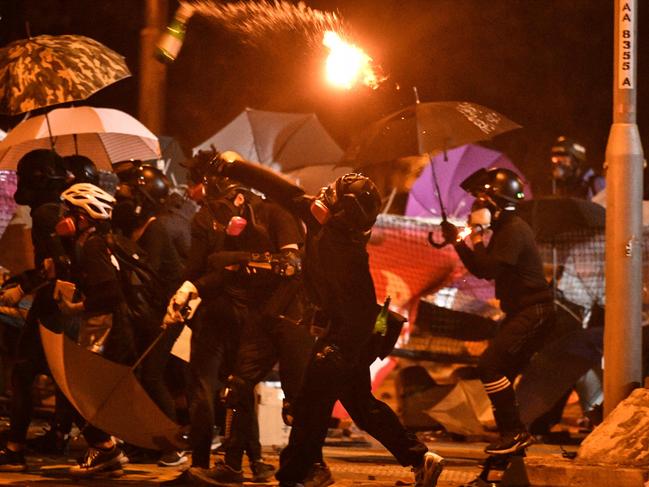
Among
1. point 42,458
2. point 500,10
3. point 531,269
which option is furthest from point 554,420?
point 500,10

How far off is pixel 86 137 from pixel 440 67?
10.9m

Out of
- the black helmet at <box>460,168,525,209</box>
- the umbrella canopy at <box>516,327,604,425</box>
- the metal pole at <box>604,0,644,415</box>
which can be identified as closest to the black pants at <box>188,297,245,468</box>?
the black helmet at <box>460,168,525,209</box>

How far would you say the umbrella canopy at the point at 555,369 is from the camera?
531 inches

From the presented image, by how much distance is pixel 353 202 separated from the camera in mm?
8625

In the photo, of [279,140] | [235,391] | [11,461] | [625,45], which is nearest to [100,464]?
[11,461]

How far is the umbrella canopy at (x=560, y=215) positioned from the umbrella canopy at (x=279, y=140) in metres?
4.16

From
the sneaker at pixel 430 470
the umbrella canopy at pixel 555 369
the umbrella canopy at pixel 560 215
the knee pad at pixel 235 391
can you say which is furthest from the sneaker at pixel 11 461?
the umbrella canopy at pixel 560 215

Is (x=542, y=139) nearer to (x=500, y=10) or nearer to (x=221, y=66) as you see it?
(x=500, y=10)

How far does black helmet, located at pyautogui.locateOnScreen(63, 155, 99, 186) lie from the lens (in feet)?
35.7

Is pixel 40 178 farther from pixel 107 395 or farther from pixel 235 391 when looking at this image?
pixel 235 391

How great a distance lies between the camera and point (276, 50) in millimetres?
12664

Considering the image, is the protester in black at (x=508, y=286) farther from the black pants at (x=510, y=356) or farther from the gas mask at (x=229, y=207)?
the gas mask at (x=229, y=207)

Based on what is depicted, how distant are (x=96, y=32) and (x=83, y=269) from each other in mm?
12866

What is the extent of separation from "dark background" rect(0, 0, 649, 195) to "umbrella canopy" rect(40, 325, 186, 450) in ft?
39.8
